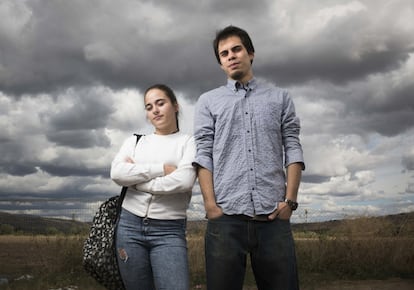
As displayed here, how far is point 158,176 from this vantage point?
284cm

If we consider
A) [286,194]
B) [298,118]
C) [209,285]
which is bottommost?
[209,285]

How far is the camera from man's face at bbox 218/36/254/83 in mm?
2928

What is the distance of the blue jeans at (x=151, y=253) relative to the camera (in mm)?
2729

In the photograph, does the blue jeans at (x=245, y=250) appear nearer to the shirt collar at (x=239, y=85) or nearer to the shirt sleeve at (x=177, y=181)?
the shirt sleeve at (x=177, y=181)

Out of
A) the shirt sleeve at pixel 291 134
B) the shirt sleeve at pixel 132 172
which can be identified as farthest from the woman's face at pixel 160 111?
the shirt sleeve at pixel 291 134

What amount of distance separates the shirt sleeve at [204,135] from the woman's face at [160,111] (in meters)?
0.16

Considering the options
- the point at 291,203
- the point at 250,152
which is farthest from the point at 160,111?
the point at 291,203

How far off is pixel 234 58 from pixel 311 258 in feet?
25.0

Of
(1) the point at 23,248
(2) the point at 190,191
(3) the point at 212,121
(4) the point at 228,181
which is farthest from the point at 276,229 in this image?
(1) the point at 23,248

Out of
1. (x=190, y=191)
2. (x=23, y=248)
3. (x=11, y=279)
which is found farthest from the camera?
(x=23, y=248)

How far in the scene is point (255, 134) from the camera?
2.85m

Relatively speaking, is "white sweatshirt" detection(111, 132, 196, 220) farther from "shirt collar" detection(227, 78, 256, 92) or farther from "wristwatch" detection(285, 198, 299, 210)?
"wristwatch" detection(285, 198, 299, 210)

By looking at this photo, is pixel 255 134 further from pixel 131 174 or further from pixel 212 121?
pixel 131 174

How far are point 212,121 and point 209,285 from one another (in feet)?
3.26
